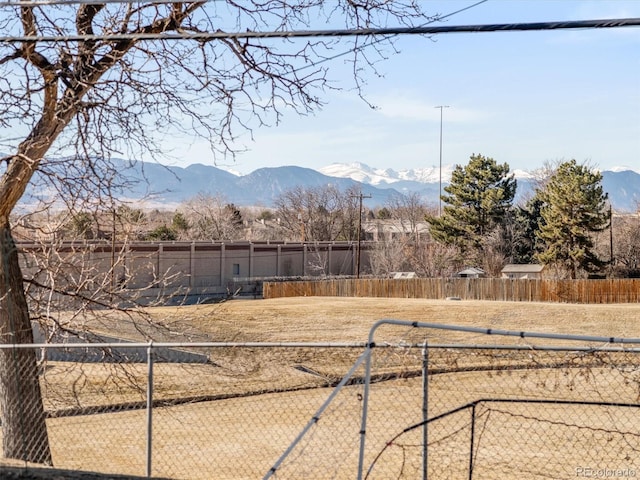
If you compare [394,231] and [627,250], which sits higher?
[394,231]

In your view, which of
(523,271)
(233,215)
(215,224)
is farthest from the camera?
(233,215)

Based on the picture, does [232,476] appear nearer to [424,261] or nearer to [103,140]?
[103,140]

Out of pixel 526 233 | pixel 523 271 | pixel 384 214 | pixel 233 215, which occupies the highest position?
pixel 384 214

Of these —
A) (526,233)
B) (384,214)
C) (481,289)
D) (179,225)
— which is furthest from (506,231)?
(384,214)

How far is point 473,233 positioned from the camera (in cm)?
7488

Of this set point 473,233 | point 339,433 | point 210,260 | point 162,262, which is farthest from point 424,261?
point 339,433

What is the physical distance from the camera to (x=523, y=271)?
225ft

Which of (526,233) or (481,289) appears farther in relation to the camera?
(526,233)

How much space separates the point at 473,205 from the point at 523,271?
921cm

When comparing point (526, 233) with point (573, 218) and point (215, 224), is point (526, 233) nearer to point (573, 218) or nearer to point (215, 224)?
point (573, 218)

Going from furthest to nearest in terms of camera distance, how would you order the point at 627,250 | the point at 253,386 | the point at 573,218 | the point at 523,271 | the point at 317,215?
the point at 317,215
the point at 627,250
the point at 523,271
the point at 573,218
the point at 253,386

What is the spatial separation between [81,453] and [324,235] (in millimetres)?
90805

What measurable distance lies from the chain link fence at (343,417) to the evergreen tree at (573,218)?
34.9 metres

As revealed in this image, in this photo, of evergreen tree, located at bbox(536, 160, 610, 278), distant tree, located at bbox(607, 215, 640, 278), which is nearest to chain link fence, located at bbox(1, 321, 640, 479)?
evergreen tree, located at bbox(536, 160, 610, 278)
